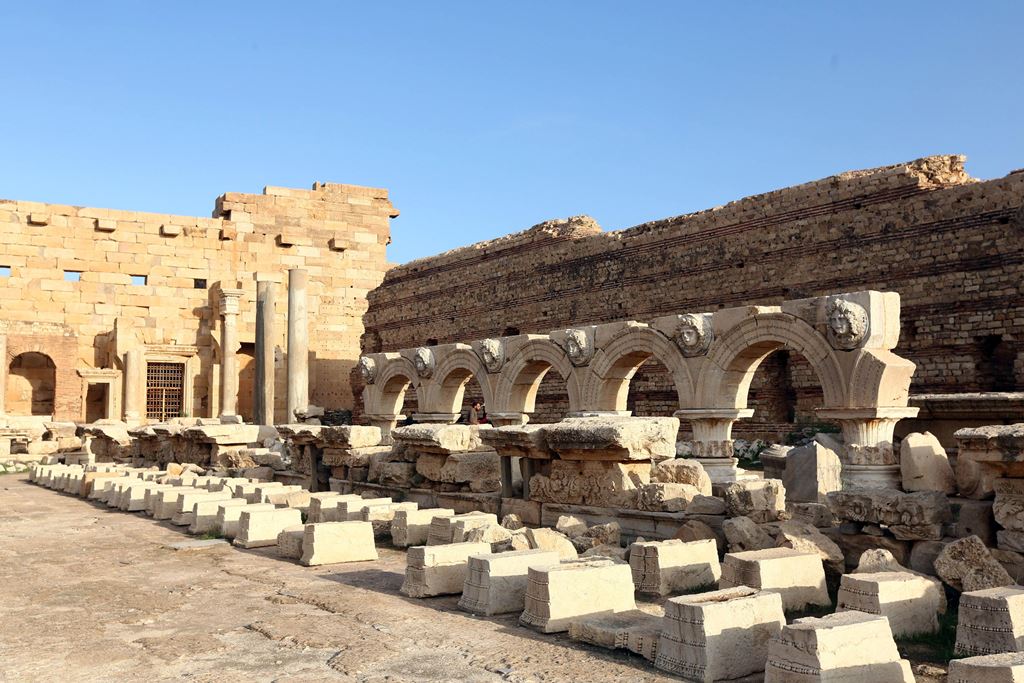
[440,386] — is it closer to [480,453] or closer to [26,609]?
[480,453]

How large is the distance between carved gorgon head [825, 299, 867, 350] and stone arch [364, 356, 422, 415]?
7.77 m

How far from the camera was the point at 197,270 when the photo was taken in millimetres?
28938

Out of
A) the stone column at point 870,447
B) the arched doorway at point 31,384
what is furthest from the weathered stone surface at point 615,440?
the arched doorway at point 31,384

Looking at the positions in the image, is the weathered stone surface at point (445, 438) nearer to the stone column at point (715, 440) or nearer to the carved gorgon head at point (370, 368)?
the stone column at point (715, 440)

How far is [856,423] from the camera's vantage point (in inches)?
378

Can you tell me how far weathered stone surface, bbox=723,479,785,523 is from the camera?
7363mm

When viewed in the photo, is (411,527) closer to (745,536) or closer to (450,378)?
(745,536)

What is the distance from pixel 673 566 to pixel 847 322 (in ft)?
14.1

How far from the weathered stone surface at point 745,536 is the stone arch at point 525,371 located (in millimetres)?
5940

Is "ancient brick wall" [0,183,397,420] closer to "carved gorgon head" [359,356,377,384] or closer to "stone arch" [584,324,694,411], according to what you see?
"carved gorgon head" [359,356,377,384]

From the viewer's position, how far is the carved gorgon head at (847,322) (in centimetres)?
950

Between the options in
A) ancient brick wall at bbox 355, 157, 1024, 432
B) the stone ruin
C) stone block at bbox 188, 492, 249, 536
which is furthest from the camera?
ancient brick wall at bbox 355, 157, 1024, 432

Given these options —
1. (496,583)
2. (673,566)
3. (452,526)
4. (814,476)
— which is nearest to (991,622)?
(673,566)

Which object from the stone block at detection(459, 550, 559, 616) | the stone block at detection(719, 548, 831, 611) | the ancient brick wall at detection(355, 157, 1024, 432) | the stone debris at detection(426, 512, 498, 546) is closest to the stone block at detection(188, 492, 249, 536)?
the stone debris at detection(426, 512, 498, 546)
